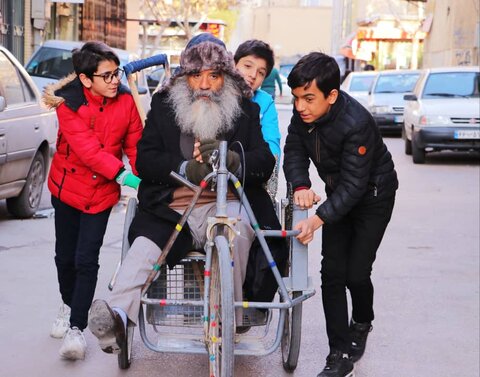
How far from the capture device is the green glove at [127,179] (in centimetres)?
568

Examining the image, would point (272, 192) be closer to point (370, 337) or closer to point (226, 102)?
point (226, 102)

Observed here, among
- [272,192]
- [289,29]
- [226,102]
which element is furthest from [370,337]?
[289,29]

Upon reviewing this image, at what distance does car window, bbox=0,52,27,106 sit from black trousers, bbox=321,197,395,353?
574cm

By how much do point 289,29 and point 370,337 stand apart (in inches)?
4159

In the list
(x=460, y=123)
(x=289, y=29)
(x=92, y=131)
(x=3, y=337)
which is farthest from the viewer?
(x=289, y=29)

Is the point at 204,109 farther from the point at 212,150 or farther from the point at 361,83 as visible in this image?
the point at 361,83

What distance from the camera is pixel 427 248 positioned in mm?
Answer: 10305

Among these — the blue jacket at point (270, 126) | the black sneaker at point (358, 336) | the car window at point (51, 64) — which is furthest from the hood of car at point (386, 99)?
the black sneaker at point (358, 336)

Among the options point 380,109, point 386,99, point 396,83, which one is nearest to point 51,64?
point 380,109

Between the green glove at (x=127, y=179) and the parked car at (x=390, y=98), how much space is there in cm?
1933

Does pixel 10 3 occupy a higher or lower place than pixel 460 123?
higher

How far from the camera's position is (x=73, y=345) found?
5.91 m

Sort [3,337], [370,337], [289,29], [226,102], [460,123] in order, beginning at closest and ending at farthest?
[226,102]
[3,337]
[370,337]
[460,123]
[289,29]

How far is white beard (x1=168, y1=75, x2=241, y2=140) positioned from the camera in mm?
5191
